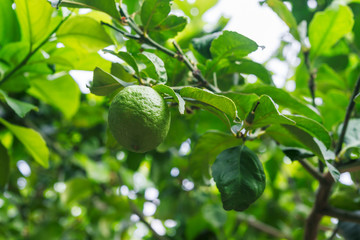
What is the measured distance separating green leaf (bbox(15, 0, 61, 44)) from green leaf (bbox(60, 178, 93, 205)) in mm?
1042

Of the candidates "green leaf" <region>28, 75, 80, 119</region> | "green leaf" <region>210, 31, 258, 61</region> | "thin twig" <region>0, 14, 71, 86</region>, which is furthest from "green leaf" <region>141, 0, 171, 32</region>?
"green leaf" <region>28, 75, 80, 119</region>

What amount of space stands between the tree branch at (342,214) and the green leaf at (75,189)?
1.27 m

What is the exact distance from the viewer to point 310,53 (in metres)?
1.08

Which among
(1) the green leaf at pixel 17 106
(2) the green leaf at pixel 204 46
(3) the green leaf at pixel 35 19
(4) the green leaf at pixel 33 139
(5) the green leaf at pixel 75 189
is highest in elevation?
(3) the green leaf at pixel 35 19

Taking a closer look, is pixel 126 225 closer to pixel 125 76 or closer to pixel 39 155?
pixel 39 155

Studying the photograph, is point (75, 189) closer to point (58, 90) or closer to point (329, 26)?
point (58, 90)

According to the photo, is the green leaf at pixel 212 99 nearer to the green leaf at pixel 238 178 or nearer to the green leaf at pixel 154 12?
the green leaf at pixel 238 178

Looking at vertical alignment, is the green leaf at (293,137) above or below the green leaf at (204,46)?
below

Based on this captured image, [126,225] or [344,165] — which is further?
[126,225]

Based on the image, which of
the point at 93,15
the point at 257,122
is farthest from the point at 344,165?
the point at 93,15

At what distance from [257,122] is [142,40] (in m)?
0.34

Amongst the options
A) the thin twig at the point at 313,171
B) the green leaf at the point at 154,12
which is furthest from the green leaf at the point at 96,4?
the thin twig at the point at 313,171

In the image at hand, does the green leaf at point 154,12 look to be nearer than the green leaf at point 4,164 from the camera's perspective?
Yes

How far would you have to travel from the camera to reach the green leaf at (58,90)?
112 cm
